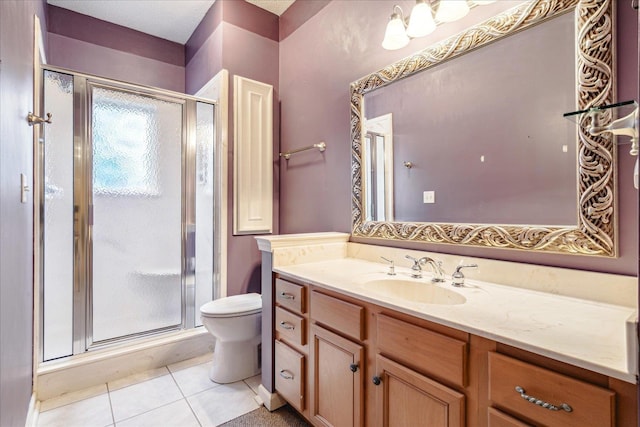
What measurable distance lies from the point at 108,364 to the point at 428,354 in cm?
204

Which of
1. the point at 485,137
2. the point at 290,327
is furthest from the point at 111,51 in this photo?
the point at 485,137

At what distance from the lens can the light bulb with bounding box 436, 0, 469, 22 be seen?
1.30 m

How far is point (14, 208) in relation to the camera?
3.80 feet

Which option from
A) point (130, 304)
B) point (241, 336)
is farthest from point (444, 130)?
point (130, 304)

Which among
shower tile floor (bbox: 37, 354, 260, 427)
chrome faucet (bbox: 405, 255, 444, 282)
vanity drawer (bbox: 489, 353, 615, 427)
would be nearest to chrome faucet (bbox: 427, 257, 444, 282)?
chrome faucet (bbox: 405, 255, 444, 282)

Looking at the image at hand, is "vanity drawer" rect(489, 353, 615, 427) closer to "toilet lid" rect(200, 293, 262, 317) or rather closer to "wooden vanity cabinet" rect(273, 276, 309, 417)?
"wooden vanity cabinet" rect(273, 276, 309, 417)

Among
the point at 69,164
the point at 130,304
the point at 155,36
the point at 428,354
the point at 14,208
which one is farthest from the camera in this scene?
the point at 155,36

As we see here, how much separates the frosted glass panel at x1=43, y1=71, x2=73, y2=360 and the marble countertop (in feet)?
5.49

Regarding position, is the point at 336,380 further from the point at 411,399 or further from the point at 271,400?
the point at 271,400

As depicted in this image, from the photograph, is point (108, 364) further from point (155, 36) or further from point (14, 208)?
point (155, 36)

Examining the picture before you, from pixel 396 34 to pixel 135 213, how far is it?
2015mm

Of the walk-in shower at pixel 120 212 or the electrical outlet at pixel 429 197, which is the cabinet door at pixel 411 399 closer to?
the electrical outlet at pixel 429 197

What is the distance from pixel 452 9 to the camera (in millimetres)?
1313

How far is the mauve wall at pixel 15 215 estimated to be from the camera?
3.24 ft
